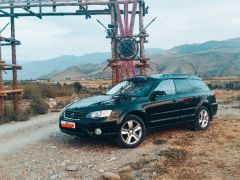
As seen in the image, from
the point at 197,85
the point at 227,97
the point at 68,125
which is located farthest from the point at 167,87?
the point at 227,97

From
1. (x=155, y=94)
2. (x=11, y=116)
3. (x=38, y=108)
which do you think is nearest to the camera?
(x=155, y=94)

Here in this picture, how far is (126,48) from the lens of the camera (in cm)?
1906

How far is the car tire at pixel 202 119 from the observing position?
10.5 m

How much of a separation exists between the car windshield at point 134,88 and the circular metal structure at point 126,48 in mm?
8647

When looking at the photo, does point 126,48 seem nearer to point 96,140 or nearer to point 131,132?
point 96,140

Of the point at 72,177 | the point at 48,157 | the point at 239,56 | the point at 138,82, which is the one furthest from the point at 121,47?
the point at 239,56

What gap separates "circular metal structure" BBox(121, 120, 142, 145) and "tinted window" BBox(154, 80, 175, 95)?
127cm

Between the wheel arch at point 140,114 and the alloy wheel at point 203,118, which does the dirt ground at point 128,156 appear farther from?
the wheel arch at point 140,114

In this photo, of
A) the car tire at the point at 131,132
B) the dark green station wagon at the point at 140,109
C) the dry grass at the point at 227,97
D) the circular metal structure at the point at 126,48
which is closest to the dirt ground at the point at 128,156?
the car tire at the point at 131,132

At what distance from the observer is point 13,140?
1000 cm

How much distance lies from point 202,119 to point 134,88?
7.49 ft

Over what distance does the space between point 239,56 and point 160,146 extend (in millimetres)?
148981

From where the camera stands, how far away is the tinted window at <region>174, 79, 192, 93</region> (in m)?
10.3

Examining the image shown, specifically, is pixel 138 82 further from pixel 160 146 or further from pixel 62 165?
pixel 62 165
